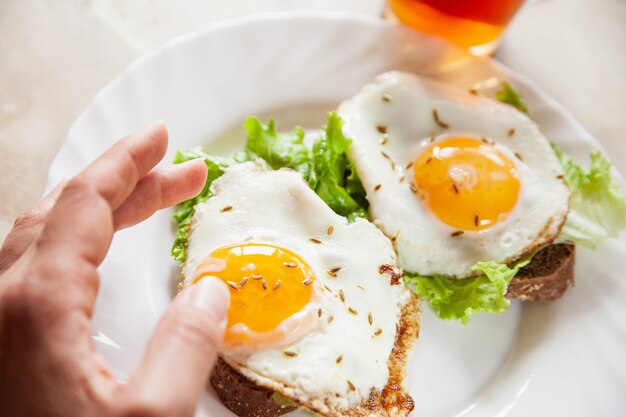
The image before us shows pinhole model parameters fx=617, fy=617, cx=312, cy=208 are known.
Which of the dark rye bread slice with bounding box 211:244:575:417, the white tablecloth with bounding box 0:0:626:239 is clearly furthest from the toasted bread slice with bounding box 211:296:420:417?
the white tablecloth with bounding box 0:0:626:239

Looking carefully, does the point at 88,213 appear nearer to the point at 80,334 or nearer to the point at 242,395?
the point at 80,334

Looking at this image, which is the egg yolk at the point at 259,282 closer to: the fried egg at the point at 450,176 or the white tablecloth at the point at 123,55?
the fried egg at the point at 450,176

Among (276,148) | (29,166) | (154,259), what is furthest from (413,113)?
(29,166)

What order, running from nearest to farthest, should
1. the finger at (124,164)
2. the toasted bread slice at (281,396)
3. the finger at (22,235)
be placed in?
the finger at (124,164)
the finger at (22,235)
the toasted bread slice at (281,396)

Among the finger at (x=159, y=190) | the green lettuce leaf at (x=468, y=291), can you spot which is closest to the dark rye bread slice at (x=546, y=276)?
the green lettuce leaf at (x=468, y=291)

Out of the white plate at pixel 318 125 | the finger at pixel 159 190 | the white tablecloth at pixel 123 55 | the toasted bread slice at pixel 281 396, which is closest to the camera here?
the finger at pixel 159 190

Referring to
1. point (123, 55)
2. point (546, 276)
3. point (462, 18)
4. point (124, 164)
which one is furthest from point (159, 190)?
point (462, 18)
